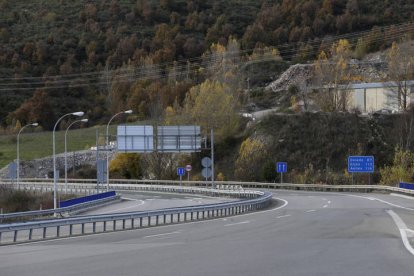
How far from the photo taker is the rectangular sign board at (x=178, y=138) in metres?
71.2

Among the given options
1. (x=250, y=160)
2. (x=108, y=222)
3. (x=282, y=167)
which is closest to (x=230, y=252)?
(x=108, y=222)

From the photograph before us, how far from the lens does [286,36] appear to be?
181m

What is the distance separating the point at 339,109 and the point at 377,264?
3417 inches

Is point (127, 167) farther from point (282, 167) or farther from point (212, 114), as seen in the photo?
point (282, 167)

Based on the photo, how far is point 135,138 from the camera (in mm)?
70562

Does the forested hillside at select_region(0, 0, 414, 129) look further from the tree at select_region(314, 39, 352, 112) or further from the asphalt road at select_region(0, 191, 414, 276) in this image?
the asphalt road at select_region(0, 191, 414, 276)

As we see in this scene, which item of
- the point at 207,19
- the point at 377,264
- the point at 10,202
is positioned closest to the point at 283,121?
the point at 10,202

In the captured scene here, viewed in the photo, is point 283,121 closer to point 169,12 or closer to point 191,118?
point 191,118

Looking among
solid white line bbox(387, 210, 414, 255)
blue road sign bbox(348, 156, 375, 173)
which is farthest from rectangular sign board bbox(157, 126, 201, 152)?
solid white line bbox(387, 210, 414, 255)

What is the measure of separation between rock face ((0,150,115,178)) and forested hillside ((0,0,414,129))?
1067 cm

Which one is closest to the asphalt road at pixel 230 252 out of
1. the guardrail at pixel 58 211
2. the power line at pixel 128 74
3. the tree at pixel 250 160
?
the guardrail at pixel 58 211

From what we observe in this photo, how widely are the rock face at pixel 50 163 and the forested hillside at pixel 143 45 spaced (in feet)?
35.0

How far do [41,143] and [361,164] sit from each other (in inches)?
2260

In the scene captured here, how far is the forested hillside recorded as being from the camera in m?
139
